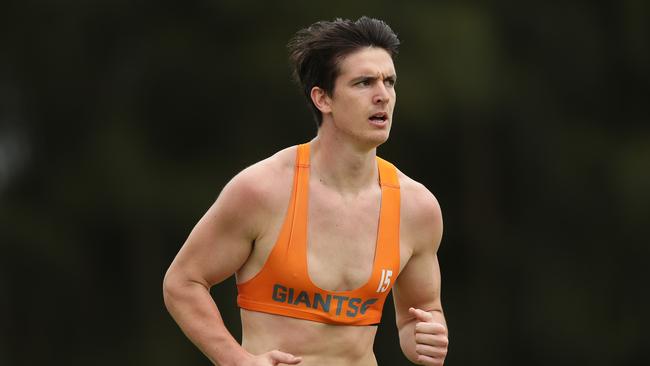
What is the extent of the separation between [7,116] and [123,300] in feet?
8.82

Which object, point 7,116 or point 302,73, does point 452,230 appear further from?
point 302,73

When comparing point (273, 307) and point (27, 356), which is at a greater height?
point (273, 307)

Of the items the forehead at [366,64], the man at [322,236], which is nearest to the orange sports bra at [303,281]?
the man at [322,236]

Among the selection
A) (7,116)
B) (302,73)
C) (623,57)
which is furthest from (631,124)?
(302,73)

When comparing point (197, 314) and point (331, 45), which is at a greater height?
point (331, 45)

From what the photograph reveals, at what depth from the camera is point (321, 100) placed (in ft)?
22.0

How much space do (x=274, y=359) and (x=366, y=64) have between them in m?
1.33

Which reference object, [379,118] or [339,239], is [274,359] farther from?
[379,118]

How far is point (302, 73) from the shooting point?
22.5 ft

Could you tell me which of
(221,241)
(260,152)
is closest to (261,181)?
(221,241)

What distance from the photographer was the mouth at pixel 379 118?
6.56 metres

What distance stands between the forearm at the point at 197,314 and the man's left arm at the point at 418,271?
0.83m

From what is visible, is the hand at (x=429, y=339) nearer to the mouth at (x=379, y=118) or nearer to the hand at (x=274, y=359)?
the hand at (x=274, y=359)

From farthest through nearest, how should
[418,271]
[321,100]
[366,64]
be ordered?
[418,271], [321,100], [366,64]
